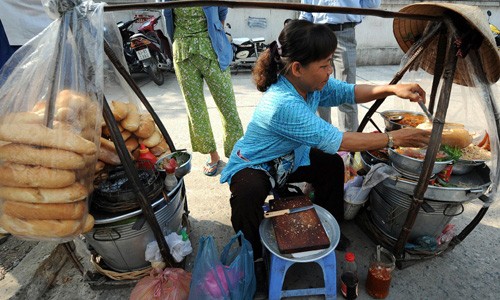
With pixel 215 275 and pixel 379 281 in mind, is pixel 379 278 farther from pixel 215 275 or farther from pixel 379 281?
pixel 215 275

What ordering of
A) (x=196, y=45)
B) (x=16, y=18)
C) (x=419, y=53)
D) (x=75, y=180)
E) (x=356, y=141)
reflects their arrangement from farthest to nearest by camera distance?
(x=196, y=45) → (x=16, y=18) → (x=419, y=53) → (x=356, y=141) → (x=75, y=180)

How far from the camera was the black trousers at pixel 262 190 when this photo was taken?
1.91 metres

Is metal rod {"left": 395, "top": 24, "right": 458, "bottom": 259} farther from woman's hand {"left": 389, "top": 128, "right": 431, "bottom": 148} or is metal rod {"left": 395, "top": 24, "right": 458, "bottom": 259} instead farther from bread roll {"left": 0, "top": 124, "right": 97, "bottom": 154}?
bread roll {"left": 0, "top": 124, "right": 97, "bottom": 154}

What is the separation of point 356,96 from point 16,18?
2.97 m

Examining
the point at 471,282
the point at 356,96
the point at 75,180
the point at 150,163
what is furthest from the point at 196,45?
the point at 471,282

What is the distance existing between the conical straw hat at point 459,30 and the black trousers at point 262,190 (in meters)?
1.00

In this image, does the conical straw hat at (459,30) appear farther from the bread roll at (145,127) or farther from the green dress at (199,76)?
the bread roll at (145,127)

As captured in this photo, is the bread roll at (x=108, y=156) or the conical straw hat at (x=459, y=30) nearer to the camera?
the conical straw hat at (x=459, y=30)

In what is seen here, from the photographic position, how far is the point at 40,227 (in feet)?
5.00

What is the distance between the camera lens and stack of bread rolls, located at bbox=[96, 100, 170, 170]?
6.60 feet

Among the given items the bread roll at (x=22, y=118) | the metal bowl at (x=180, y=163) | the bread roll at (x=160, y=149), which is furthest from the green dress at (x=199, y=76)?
the bread roll at (x=22, y=118)

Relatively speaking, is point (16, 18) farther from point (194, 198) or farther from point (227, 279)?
point (227, 279)

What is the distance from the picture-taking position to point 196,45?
9.71 feet

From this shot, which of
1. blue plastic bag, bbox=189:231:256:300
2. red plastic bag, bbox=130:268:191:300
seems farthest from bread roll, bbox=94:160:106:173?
blue plastic bag, bbox=189:231:256:300
